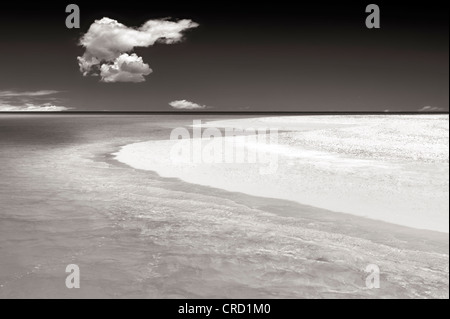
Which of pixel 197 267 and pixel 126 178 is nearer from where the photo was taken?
pixel 197 267

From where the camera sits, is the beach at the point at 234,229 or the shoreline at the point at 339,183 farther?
the shoreline at the point at 339,183

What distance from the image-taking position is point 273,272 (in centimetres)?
737

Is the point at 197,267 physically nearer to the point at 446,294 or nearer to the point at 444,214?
the point at 446,294

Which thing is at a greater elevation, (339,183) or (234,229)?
(339,183)

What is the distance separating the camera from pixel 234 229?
9773 mm

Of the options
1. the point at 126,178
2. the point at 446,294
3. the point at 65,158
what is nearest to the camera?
the point at 446,294

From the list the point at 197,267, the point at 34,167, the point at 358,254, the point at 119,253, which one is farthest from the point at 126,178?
the point at 358,254

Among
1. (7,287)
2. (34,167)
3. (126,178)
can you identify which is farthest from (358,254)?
(34,167)

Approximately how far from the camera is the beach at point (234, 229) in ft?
22.7

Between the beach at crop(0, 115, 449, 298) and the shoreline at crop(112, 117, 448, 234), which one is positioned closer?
the beach at crop(0, 115, 449, 298)

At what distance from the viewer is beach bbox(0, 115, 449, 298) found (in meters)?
6.93
